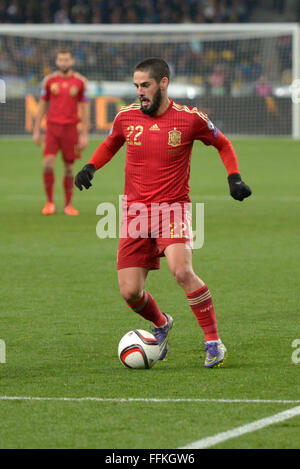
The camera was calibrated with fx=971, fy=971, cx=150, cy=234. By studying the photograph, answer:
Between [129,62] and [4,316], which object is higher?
[129,62]

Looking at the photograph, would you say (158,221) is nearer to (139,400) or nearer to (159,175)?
(159,175)

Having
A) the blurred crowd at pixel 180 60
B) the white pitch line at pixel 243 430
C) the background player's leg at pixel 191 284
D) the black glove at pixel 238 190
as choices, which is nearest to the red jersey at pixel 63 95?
the black glove at pixel 238 190

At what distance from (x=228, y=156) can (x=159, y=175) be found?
51 cm

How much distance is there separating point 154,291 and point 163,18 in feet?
94.2

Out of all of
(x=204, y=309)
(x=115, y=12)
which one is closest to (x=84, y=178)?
(x=204, y=309)

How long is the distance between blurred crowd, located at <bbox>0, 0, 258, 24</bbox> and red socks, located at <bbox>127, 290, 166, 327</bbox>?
30.2 m

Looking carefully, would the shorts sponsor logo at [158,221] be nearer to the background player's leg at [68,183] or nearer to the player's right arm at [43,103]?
the background player's leg at [68,183]

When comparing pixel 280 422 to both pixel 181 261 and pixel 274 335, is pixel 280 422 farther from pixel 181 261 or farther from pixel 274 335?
pixel 274 335

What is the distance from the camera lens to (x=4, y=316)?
768 centimetres

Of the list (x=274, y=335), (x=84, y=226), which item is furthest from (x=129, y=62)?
(x=274, y=335)

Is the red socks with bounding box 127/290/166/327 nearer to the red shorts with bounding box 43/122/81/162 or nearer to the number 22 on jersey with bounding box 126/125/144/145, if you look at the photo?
the number 22 on jersey with bounding box 126/125/144/145

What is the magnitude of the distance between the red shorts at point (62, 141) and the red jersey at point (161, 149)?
8.03 meters

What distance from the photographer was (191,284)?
614 cm

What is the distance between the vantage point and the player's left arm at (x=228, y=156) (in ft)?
20.2
